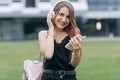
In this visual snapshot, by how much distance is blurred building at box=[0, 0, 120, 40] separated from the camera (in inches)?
3019

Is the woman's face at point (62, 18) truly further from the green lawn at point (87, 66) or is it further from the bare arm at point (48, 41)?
the green lawn at point (87, 66)

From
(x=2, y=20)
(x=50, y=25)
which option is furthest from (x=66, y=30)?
(x=2, y=20)

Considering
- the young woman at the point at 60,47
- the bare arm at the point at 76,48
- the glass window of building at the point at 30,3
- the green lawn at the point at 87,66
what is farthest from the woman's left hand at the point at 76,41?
the glass window of building at the point at 30,3

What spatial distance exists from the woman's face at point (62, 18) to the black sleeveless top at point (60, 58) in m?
0.15

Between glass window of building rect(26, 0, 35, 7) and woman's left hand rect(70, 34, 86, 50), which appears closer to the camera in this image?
woman's left hand rect(70, 34, 86, 50)

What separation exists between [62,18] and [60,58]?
15.1 inches

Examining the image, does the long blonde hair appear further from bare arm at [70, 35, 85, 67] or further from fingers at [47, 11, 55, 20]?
bare arm at [70, 35, 85, 67]

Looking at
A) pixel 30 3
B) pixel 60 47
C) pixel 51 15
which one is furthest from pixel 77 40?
pixel 30 3

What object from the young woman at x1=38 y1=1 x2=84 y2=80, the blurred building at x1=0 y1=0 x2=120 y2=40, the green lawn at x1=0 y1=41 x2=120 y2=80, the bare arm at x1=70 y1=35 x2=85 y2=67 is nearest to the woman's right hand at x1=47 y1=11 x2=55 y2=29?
the young woman at x1=38 y1=1 x2=84 y2=80

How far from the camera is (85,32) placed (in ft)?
252

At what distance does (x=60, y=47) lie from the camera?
5082mm

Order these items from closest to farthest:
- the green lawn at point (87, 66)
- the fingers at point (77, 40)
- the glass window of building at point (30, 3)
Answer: the fingers at point (77, 40) → the green lawn at point (87, 66) → the glass window of building at point (30, 3)

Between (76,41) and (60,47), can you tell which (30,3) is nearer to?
(60,47)

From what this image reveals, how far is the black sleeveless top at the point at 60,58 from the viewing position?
200 inches
